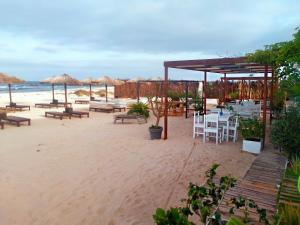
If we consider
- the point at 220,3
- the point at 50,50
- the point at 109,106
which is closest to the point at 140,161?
the point at 220,3

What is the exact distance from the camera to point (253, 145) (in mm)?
6762

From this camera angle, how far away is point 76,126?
11477 millimetres

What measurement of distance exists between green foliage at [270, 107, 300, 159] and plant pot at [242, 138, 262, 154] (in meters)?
0.65

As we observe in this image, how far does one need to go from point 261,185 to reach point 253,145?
2.84 metres

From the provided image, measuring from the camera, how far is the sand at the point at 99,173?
3.81 meters

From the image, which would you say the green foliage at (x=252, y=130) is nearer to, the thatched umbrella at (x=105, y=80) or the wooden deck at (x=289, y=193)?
the wooden deck at (x=289, y=193)

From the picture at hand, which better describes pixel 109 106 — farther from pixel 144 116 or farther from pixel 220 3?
pixel 220 3

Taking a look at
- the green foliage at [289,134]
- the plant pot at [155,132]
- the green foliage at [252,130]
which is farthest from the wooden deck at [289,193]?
the plant pot at [155,132]

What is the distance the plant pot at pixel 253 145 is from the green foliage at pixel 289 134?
2.13 feet

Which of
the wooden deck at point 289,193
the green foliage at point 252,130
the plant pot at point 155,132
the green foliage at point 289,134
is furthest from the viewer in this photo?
the plant pot at point 155,132

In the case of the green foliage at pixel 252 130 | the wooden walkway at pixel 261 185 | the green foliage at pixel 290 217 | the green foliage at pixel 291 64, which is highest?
the green foliage at pixel 291 64

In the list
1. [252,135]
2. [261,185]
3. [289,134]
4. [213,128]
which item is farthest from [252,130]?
[261,185]

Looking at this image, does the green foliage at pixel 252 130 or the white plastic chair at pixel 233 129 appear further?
the white plastic chair at pixel 233 129

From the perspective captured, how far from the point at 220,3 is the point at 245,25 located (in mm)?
3389
